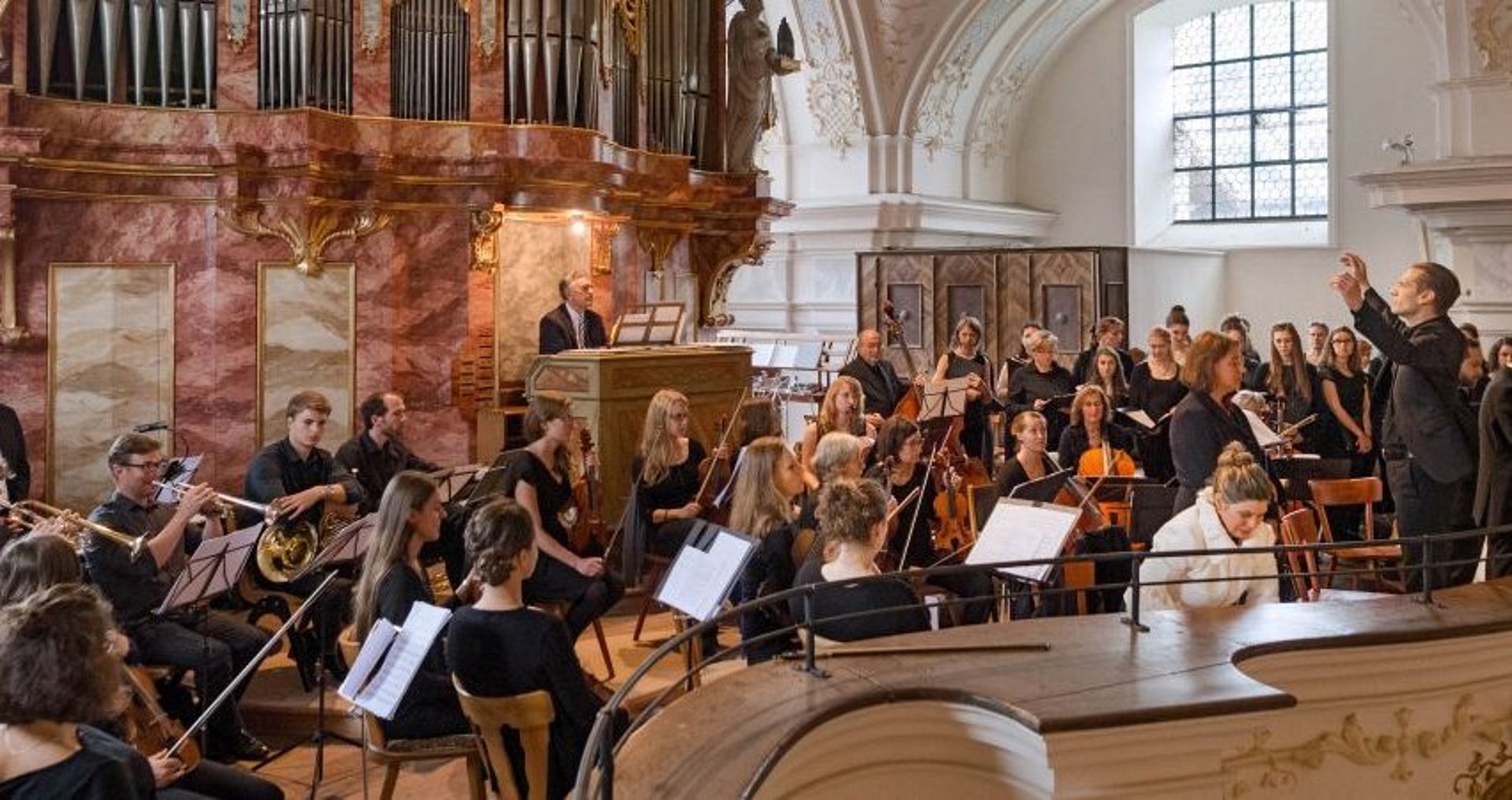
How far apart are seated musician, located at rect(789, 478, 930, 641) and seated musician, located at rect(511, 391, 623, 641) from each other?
5.76 ft

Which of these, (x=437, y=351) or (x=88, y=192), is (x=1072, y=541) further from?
(x=88, y=192)

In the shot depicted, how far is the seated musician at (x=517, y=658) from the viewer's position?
14.6 ft

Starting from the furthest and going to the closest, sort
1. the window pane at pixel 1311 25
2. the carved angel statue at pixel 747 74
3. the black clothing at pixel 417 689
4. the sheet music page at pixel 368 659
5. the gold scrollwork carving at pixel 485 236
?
the window pane at pixel 1311 25 < the carved angel statue at pixel 747 74 < the gold scrollwork carving at pixel 485 236 < the black clothing at pixel 417 689 < the sheet music page at pixel 368 659

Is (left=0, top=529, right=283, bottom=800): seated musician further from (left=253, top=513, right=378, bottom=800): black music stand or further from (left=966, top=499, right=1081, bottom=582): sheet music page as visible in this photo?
(left=966, top=499, right=1081, bottom=582): sheet music page

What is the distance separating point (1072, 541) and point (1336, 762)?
2387 millimetres

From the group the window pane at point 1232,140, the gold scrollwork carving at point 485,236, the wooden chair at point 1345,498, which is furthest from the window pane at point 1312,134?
the gold scrollwork carving at point 485,236

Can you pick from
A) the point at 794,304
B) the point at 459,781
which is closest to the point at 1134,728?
the point at 459,781

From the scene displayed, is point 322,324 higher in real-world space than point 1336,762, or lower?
higher

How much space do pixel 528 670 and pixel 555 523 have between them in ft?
7.84

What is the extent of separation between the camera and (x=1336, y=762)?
416cm

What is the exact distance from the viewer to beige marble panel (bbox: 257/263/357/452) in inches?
349

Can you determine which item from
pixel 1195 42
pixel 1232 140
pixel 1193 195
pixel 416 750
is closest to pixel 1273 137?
pixel 1232 140

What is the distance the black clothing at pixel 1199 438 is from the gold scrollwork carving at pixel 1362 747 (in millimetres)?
1807

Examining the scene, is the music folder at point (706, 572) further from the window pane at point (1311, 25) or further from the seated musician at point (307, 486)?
the window pane at point (1311, 25)
